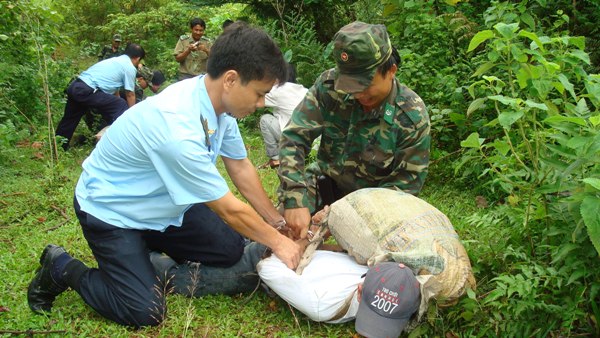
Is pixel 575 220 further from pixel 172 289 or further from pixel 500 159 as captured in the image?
pixel 172 289

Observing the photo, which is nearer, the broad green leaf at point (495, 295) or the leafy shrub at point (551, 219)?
the leafy shrub at point (551, 219)

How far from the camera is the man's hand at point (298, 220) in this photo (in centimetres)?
313

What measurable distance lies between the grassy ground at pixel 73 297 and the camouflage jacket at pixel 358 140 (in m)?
0.67

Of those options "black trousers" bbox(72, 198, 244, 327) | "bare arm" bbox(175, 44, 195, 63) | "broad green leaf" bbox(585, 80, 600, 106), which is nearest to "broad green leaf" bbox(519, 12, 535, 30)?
"broad green leaf" bbox(585, 80, 600, 106)

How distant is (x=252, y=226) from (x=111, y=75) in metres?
5.34

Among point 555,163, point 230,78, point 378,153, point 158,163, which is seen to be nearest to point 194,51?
point 378,153

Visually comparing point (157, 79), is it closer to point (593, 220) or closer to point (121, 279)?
point (121, 279)

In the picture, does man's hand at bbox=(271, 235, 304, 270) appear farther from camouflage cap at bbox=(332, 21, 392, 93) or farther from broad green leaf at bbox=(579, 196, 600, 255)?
broad green leaf at bbox=(579, 196, 600, 255)

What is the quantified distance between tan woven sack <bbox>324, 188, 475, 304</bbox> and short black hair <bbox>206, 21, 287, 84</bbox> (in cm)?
80

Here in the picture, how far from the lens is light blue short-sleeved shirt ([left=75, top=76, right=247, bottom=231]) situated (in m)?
2.49

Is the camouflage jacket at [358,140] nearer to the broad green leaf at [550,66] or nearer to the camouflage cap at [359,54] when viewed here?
the camouflage cap at [359,54]

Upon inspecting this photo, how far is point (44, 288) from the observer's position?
9.60 ft

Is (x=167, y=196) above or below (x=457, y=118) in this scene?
above

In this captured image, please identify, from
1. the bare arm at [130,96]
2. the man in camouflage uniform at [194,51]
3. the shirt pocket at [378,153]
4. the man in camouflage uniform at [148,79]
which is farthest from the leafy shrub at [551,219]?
the man in camouflage uniform at [148,79]
